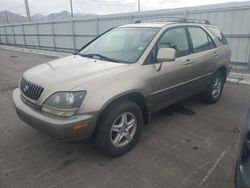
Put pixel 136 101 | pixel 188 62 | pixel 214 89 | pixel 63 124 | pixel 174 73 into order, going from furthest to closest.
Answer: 1. pixel 214 89
2. pixel 188 62
3. pixel 174 73
4. pixel 136 101
5. pixel 63 124

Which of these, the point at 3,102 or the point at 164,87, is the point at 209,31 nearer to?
the point at 164,87

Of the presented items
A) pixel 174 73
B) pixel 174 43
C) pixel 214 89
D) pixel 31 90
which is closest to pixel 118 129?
pixel 31 90

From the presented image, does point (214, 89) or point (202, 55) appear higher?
point (202, 55)

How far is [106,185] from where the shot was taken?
262 cm

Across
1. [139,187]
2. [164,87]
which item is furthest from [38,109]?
[164,87]

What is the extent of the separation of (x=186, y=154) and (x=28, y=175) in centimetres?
204

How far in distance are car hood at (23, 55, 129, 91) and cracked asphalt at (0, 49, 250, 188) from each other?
0.75m

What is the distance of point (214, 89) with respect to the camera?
16.4ft

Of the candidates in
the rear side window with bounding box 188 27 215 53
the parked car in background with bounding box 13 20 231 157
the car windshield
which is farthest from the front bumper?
the rear side window with bounding box 188 27 215 53

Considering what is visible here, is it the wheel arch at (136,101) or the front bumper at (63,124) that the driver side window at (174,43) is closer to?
the wheel arch at (136,101)

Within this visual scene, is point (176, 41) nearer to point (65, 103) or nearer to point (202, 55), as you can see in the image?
point (202, 55)

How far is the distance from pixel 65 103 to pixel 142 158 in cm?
127

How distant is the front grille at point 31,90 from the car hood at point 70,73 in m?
0.05

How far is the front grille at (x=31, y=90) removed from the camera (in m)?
2.86
